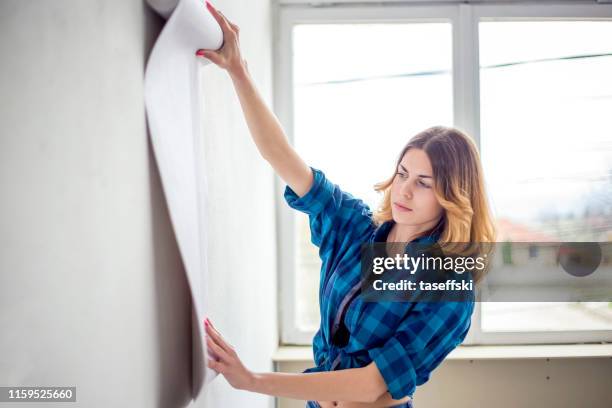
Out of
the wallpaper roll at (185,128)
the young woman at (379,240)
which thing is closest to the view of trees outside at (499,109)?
the young woman at (379,240)

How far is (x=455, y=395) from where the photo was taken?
1.99 metres

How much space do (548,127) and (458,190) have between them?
127cm

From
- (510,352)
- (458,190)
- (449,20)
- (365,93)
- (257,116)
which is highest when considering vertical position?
(449,20)

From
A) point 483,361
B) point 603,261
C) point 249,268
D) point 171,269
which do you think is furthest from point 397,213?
point 603,261

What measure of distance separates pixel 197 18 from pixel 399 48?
1.61m

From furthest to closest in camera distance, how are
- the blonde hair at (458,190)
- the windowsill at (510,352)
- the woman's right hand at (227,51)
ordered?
the windowsill at (510,352)
the blonde hair at (458,190)
the woman's right hand at (227,51)

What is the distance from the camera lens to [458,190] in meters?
1.06

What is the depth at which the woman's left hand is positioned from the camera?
76 centimetres

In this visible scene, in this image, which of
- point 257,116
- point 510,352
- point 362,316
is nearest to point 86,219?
point 257,116

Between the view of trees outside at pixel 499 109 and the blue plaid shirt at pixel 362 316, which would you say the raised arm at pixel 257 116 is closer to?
the blue plaid shirt at pixel 362 316

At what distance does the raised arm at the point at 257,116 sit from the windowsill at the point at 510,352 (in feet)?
3.49

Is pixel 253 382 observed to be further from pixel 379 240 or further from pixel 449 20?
pixel 449 20

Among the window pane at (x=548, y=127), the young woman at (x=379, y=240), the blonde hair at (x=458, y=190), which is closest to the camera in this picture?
the young woman at (x=379, y=240)

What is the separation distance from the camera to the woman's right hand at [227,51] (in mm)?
743
